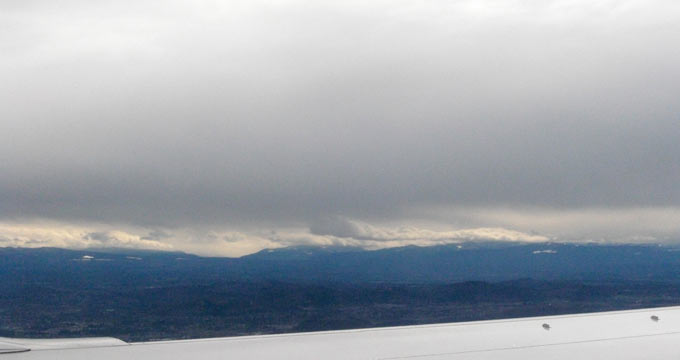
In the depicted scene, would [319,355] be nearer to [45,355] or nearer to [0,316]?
[45,355]

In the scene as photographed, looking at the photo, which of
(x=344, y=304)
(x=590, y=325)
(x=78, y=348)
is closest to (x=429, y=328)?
(x=590, y=325)

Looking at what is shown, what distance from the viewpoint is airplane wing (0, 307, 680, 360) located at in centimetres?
862

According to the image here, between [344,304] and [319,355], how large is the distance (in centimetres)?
19351

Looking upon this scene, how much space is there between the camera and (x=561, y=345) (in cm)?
1022

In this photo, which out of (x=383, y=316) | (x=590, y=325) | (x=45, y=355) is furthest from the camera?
(x=383, y=316)

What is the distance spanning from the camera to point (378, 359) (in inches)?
347

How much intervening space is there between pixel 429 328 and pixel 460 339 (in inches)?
23.8

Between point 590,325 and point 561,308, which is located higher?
point 590,325

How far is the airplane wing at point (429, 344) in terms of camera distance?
28.3 ft

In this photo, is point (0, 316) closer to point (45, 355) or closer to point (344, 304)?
point (344, 304)

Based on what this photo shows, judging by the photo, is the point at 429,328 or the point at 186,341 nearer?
the point at 186,341

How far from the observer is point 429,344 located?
31.6ft

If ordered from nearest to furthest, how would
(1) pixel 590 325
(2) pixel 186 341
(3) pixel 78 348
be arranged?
(3) pixel 78 348 < (2) pixel 186 341 < (1) pixel 590 325

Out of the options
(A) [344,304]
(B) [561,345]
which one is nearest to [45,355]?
(B) [561,345]
